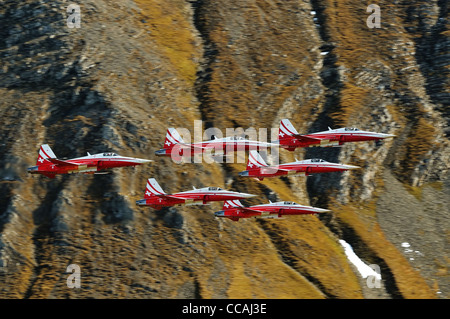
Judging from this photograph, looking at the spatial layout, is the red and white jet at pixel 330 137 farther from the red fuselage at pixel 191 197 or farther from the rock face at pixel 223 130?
the rock face at pixel 223 130

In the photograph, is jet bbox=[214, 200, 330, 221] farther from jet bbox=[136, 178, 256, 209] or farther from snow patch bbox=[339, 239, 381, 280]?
snow patch bbox=[339, 239, 381, 280]

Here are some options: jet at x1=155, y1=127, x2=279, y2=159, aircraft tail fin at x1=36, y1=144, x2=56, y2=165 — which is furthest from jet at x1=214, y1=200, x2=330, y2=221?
aircraft tail fin at x1=36, y1=144, x2=56, y2=165

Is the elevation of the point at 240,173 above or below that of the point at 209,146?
below

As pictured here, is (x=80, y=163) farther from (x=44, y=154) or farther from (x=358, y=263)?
(x=358, y=263)

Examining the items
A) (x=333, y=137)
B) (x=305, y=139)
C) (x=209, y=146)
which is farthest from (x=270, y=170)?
(x=333, y=137)

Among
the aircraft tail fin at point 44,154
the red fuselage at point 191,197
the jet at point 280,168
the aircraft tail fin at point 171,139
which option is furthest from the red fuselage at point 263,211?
the aircraft tail fin at point 44,154
